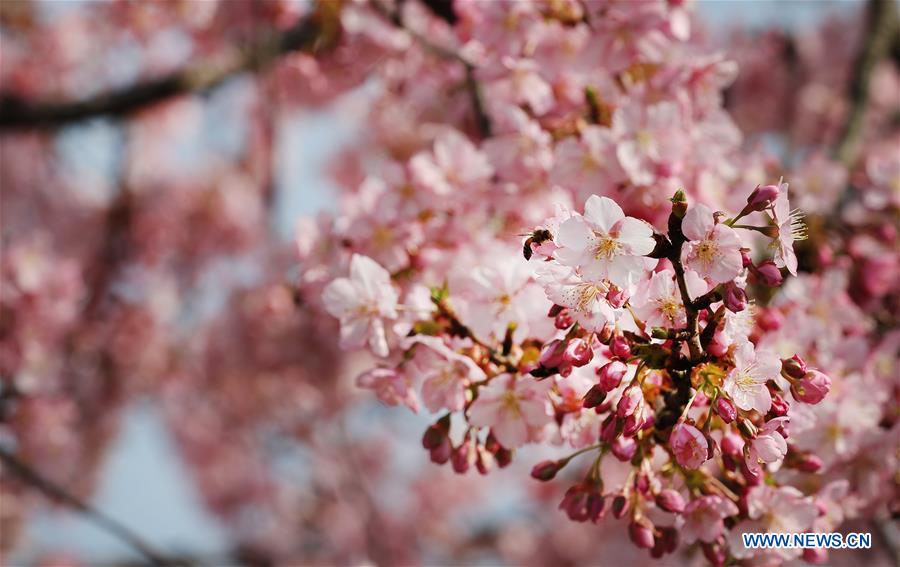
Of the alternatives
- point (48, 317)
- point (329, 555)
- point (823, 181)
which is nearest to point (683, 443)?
point (823, 181)

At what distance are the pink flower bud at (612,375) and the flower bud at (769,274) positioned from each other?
25 cm

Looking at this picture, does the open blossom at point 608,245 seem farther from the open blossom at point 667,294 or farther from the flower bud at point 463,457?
the flower bud at point 463,457

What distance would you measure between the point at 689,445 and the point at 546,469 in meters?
0.33

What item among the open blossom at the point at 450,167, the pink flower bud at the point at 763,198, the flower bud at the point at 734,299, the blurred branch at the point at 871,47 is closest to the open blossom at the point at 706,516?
the flower bud at the point at 734,299

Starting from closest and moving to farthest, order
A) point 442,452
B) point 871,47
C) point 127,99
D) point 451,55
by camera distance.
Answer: point 442,452 → point 451,55 → point 871,47 → point 127,99

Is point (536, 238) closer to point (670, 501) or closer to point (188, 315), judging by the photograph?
point (670, 501)

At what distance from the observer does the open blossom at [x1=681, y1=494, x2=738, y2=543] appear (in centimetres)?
137

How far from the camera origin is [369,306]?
4.97 feet

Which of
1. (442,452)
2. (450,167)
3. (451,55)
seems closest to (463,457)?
(442,452)

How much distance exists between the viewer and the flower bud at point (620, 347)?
1.18 meters

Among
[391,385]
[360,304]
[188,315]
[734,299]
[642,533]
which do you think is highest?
[734,299]

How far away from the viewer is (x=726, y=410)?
1.17 meters


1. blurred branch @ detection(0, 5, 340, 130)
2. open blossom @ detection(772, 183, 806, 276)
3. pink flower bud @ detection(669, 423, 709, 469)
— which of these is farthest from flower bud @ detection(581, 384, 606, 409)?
blurred branch @ detection(0, 5, 340, 130)

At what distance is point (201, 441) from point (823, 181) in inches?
195
